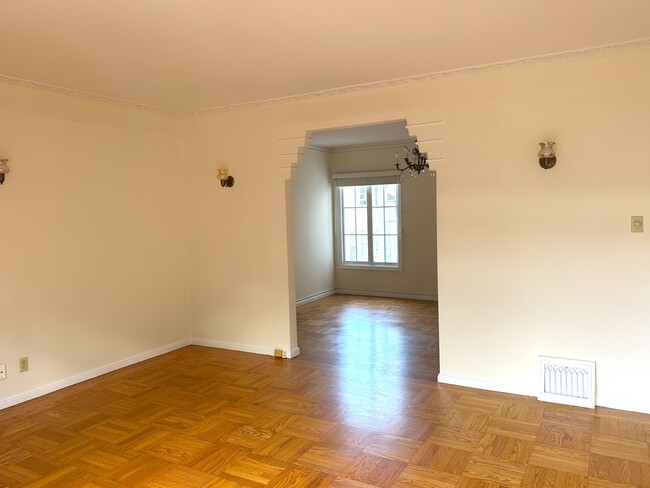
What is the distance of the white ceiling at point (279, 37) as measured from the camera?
2.50 metres

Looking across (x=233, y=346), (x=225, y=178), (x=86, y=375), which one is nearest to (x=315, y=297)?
(x=233, y=346)

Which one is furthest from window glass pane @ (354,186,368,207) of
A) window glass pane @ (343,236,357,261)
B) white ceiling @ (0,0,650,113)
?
white ceiling @ (0,0,650,113)

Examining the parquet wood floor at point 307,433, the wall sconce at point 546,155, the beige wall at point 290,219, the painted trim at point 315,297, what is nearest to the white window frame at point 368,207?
→ the painted trim at point 315,297

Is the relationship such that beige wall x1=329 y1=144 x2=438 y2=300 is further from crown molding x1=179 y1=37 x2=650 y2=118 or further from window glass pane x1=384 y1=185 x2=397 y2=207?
crown molding x1=179 y1=37 x2=650 y2=118

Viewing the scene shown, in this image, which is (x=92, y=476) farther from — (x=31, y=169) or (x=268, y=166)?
(x=268, y=166)

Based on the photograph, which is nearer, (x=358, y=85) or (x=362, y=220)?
(x=358, y=85)

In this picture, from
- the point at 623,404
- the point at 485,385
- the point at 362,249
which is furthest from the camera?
the point at 362,249

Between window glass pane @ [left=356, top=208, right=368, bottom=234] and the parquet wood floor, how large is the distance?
12.0 ft

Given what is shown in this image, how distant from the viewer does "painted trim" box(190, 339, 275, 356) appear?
4.87 m

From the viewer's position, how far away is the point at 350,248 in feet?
27.0

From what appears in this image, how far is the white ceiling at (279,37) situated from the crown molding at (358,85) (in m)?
0.08

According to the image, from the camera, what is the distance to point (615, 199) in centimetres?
335

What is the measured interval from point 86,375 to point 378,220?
189 inches

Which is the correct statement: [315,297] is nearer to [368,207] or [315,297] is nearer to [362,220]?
[362,220]
